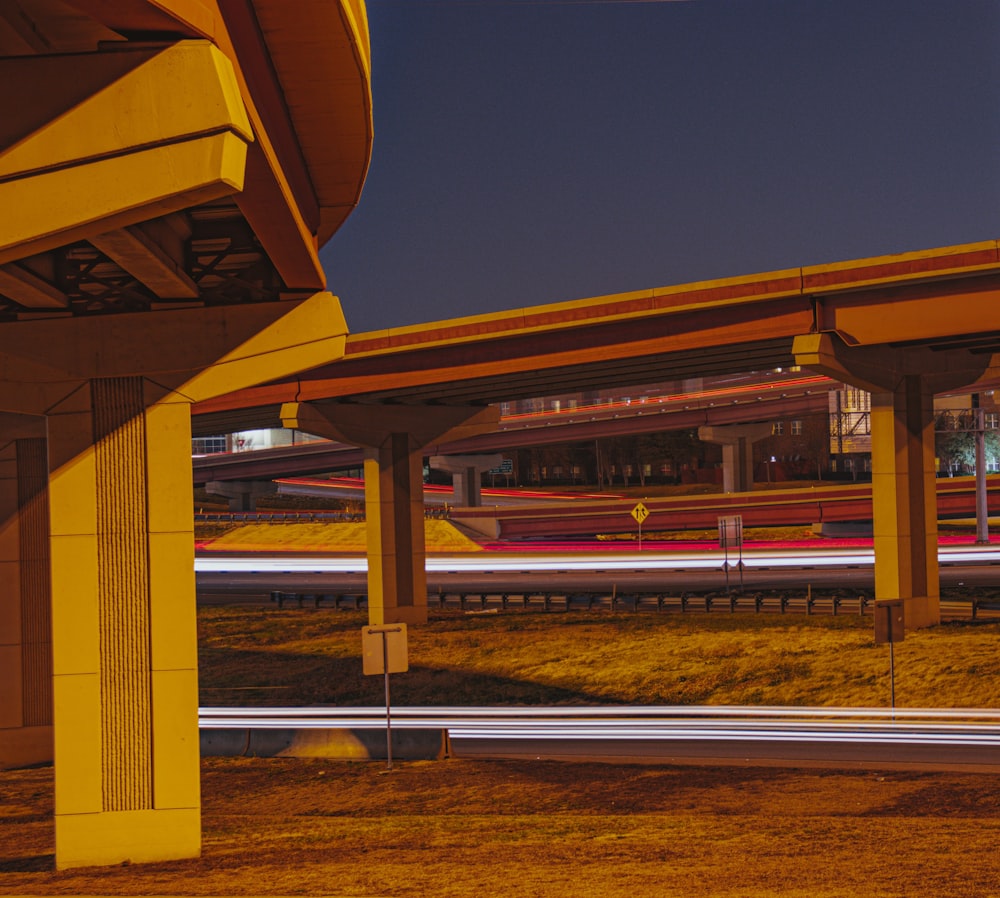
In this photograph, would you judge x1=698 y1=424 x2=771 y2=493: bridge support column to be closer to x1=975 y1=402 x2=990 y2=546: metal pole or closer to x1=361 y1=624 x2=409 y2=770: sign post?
→ x1=975 y1=402 x2=990 y2=546: metal pole

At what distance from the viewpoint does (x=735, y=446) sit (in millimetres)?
89625

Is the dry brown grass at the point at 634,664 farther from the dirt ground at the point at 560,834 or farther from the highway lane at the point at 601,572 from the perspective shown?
the highway lane at the point at 601,572

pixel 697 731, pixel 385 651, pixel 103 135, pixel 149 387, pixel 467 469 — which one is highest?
pixel 103 135

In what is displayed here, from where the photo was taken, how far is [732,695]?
2561 centimetres

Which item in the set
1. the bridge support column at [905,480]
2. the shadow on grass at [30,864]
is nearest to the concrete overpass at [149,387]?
the shadow on grass at [30,864]

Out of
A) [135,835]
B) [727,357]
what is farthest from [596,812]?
[727,357]

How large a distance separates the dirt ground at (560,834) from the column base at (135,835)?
0.24m

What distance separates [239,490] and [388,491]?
71693 millimetres

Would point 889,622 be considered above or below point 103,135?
below

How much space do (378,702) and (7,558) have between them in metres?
8.49

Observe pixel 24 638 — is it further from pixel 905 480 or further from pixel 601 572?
pixel 601 572

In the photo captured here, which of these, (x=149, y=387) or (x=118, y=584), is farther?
(x=149, y=387)

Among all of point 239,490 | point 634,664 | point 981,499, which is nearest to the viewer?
point 634,664

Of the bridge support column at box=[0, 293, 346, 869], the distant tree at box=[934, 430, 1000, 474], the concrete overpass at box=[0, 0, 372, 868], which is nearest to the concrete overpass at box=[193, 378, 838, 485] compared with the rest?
the distant tree at box=[934, 430, 1000, 474]
